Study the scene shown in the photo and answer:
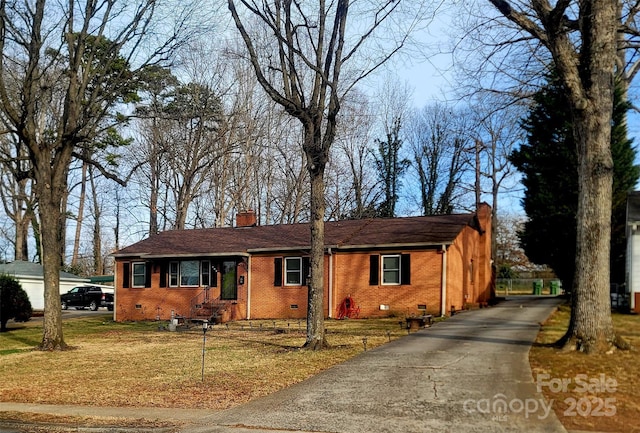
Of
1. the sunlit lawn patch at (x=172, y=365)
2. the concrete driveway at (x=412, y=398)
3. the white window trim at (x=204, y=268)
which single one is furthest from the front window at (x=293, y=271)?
the concrete driveway at (x=412, y=398)

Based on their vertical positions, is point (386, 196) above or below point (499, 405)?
above

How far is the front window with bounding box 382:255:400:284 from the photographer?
84.9 feet

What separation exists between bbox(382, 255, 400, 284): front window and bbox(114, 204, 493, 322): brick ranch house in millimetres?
41

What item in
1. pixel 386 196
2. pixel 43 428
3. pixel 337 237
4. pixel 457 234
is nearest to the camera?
pixel 43 428

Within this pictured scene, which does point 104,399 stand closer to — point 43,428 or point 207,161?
point 43,428

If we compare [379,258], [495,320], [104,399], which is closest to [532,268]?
[379,258]

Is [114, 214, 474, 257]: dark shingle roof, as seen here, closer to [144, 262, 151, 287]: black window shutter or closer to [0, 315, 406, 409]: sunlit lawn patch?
[144, 262, 151, 287]: black window shutter

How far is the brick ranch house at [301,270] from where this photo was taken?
25.4 meters

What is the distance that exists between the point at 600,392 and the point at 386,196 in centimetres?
3937

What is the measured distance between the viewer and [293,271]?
28.0 metres

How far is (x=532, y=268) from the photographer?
210ft

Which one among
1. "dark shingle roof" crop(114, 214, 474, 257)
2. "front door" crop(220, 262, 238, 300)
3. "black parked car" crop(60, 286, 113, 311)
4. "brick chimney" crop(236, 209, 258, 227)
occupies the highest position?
"brick chimney" crop(236, 209, 258, 227)

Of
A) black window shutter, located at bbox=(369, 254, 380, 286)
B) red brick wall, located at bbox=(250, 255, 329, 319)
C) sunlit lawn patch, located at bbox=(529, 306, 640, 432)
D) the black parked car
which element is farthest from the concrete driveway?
the black parked car

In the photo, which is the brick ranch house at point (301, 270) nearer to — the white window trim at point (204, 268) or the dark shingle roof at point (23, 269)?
the white window trim at point (204, 268)
